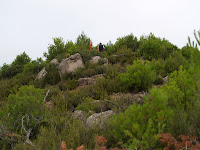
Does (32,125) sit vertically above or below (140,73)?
below

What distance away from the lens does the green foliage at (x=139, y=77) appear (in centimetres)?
712

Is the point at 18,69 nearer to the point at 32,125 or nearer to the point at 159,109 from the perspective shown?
the point at 32,125

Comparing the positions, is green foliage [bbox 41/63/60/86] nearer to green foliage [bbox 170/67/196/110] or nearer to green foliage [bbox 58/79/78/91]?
green foliage [bbox 58/79/78/91]

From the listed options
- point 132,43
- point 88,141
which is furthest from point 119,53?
point 88,141

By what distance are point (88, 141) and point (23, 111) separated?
2.17m

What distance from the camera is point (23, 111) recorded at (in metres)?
4.54

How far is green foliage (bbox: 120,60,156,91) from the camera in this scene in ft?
23.4

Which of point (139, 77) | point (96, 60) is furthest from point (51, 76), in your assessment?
point (139, 77)

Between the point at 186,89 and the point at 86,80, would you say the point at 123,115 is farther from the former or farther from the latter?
the point at 86,80

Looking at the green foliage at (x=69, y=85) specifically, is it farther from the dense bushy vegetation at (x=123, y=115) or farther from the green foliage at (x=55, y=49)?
the green foliage at (x=55, y=49)

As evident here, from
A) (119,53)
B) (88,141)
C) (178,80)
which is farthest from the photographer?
(119,53)

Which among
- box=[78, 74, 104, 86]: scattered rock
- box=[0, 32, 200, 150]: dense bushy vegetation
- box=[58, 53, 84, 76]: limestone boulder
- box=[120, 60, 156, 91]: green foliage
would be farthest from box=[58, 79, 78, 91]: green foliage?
box=[120, 60, 156, 91]: green foliage

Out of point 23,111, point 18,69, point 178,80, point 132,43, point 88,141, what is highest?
point 132,43

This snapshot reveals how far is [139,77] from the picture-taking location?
23.5 feet
